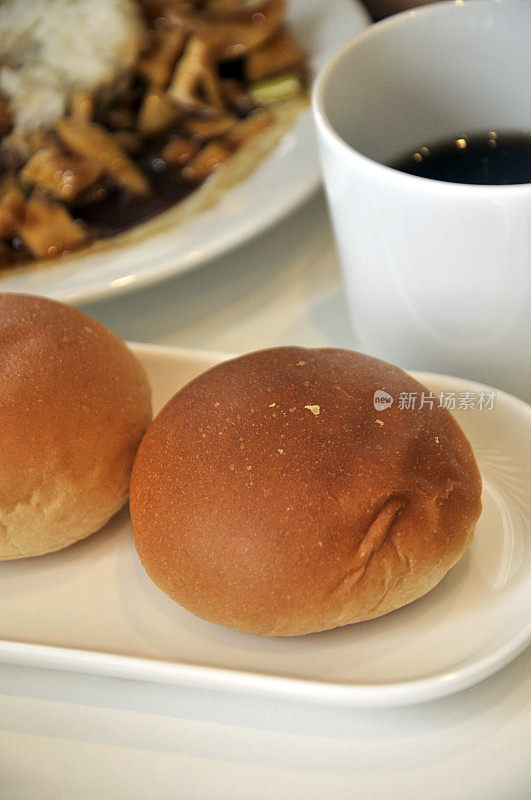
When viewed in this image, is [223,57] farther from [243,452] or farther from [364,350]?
[243,452]

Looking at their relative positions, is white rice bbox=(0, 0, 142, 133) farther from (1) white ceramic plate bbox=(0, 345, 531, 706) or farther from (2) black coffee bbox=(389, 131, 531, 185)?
(1) white ceramic plate bbox=(0, 345, 531, 706)

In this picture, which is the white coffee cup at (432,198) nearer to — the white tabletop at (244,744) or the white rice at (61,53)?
the white tabletop at (244,744)

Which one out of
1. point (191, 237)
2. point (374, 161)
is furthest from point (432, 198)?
point (191, 237)

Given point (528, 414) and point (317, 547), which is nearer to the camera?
point (317, 547)

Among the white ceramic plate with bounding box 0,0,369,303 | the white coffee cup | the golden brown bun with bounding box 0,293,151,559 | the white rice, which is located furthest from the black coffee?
the white rice

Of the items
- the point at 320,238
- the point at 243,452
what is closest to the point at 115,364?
the point at 243,452
